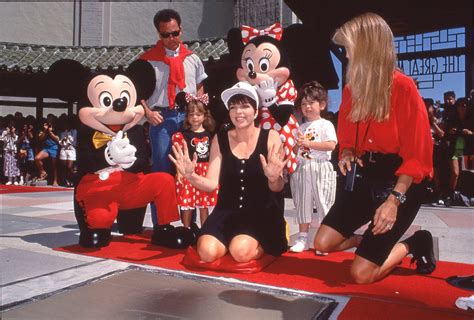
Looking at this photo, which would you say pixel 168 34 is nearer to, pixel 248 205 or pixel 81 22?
pixel 248 205

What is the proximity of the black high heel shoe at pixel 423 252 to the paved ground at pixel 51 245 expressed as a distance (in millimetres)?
526

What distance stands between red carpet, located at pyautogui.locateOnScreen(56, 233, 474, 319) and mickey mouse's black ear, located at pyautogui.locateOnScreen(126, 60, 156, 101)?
115 cm

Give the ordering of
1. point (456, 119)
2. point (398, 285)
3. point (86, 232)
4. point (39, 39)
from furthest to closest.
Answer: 1. point (39, 39)
2. point (456, 119)
3. point (86, 232)
4. point (398, 285)

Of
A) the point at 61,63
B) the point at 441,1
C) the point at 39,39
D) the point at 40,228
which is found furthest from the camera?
the point at 39,39

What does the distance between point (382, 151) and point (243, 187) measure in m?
0.87

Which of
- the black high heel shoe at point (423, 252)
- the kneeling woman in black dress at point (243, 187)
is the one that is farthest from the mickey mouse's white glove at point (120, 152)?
the black high heel shoe at point (423, 252)

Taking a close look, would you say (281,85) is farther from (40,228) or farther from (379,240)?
(40,228)

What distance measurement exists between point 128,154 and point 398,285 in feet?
6.30

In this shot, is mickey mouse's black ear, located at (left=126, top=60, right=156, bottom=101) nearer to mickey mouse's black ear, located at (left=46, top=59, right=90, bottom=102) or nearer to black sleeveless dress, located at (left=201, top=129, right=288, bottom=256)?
mickey mouse's black ear, located at (left=46, top=59, right=90, bottom=102)

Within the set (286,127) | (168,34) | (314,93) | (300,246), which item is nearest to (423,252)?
(300,246)

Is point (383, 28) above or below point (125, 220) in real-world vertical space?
above

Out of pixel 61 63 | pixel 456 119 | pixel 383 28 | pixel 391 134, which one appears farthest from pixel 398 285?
pixel 456 119

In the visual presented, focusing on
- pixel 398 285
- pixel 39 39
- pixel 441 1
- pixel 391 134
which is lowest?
pixel 398 285

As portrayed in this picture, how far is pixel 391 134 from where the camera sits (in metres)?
2.36
